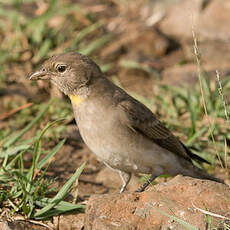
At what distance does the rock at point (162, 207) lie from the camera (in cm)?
397

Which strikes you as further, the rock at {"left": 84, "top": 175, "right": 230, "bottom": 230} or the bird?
the bird

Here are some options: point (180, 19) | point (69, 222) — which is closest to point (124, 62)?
point (180, 19)

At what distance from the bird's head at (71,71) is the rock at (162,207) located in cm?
128

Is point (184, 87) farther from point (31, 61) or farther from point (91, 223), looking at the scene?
point (91, 223)

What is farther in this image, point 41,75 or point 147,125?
point 147,125

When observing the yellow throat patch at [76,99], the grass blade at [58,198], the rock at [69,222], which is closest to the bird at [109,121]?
the yellow throat patch at [76,99]

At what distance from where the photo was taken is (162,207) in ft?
13.5

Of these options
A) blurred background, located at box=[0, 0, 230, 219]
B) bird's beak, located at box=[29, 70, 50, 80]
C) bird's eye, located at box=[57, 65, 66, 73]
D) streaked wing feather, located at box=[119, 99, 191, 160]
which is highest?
bird's eye, located at box=[57, 65, 66, 73]

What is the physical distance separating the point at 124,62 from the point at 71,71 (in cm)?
383

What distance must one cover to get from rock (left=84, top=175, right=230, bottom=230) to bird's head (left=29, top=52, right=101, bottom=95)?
128 cm

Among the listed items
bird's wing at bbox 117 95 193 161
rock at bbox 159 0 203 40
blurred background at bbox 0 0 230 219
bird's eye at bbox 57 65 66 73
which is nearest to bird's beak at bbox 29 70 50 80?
bird's eye at bbox 57 65 66 73

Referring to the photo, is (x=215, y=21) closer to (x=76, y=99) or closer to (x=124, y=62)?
(x=124, y=62)

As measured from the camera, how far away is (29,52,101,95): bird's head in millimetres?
5105

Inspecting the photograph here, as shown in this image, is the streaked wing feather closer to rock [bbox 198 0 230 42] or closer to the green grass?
the green grass
